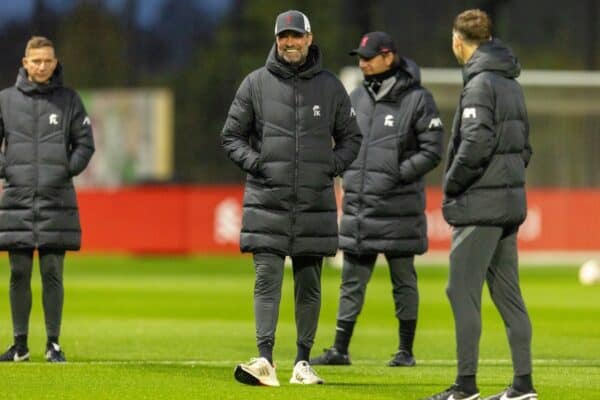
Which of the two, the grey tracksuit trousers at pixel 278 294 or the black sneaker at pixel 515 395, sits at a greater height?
the grey tracksuit trousers at pixel 278 294

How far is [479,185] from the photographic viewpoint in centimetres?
939

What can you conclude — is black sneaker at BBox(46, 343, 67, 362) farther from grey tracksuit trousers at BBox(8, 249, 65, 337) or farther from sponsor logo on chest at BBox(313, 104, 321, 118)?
sponsor logo on chest at BBox(313, 104, 321, 118)

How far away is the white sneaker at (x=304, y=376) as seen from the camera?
1054 cm

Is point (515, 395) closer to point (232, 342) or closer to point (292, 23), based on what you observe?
point (292, 23)

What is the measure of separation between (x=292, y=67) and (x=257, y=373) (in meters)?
1.87

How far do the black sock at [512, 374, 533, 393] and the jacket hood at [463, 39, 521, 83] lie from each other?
165cm

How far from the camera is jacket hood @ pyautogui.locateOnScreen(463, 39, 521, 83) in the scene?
9.40 meters

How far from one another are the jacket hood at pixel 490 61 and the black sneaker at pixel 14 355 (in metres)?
4.20

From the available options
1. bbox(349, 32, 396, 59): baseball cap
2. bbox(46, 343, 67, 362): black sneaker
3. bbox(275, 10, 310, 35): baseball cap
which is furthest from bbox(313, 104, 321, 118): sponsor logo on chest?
bbox(46, 343, 67, 362): black sneaker

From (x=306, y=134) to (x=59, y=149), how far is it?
237 centimetres

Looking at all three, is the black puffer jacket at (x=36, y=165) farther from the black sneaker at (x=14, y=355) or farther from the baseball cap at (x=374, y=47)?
the baseball cap at (x=374, y=47)

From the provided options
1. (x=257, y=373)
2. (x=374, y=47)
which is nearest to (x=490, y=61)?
(x=257, y=373)

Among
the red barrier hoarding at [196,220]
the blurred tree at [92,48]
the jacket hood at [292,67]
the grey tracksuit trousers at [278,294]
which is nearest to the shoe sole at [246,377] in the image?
the grey tracksuit trousers at [278,294]

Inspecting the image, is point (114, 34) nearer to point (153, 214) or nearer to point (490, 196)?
point (153, 214)
